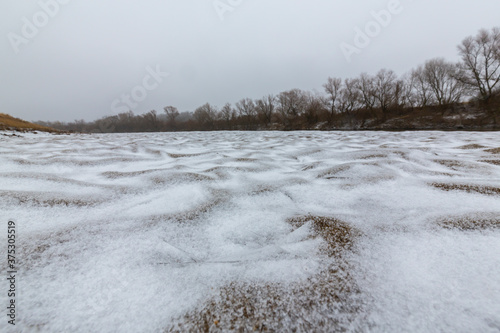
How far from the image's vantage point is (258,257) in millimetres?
924

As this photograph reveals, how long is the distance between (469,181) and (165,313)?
103 inches

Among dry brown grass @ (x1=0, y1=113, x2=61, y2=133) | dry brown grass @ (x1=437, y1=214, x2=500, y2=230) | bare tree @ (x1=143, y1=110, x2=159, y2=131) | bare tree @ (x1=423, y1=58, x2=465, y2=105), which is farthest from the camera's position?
bare tree @ (x1=143, y1=110, x2=159, y2=131)

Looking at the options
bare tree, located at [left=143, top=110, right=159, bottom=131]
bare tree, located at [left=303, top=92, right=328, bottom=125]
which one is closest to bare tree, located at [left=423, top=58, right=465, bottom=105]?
bare tree, located at [left=303, top=92, right=328, bottom=125]

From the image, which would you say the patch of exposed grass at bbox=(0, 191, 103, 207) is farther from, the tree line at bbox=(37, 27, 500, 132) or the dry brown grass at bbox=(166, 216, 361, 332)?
the tree line at bbox=(37, 27, 500, 132)

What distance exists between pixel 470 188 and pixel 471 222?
32.1 inches

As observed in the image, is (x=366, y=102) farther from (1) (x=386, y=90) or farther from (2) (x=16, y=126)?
(2) (x=16, y=126)

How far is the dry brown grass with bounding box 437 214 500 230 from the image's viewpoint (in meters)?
1.07

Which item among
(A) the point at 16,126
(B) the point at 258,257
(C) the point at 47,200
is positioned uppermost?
(A) the point at 16,126

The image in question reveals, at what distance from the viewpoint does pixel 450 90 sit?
87.6 ft

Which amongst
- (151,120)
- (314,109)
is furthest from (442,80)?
(151,120)

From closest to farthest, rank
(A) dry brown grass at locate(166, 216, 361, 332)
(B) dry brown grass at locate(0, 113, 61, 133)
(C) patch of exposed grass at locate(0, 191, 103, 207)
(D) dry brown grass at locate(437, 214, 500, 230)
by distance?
(A) dry brown grass at locate(166, 216, 361, 332)
(D) dry brown grass at locate(437, 214, 500, 230)
(C) patch of exposed grass at locate(0, 191, 103, 207)
(B) dry brown grass at locate(0, 113, 61, 133)

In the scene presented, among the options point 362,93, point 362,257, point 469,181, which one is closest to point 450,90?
point 362,93

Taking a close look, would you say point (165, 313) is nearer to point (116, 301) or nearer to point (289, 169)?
point (116, 301)

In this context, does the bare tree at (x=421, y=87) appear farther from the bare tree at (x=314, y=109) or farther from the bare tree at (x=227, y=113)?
the bare tree at (x=227, y=113)
